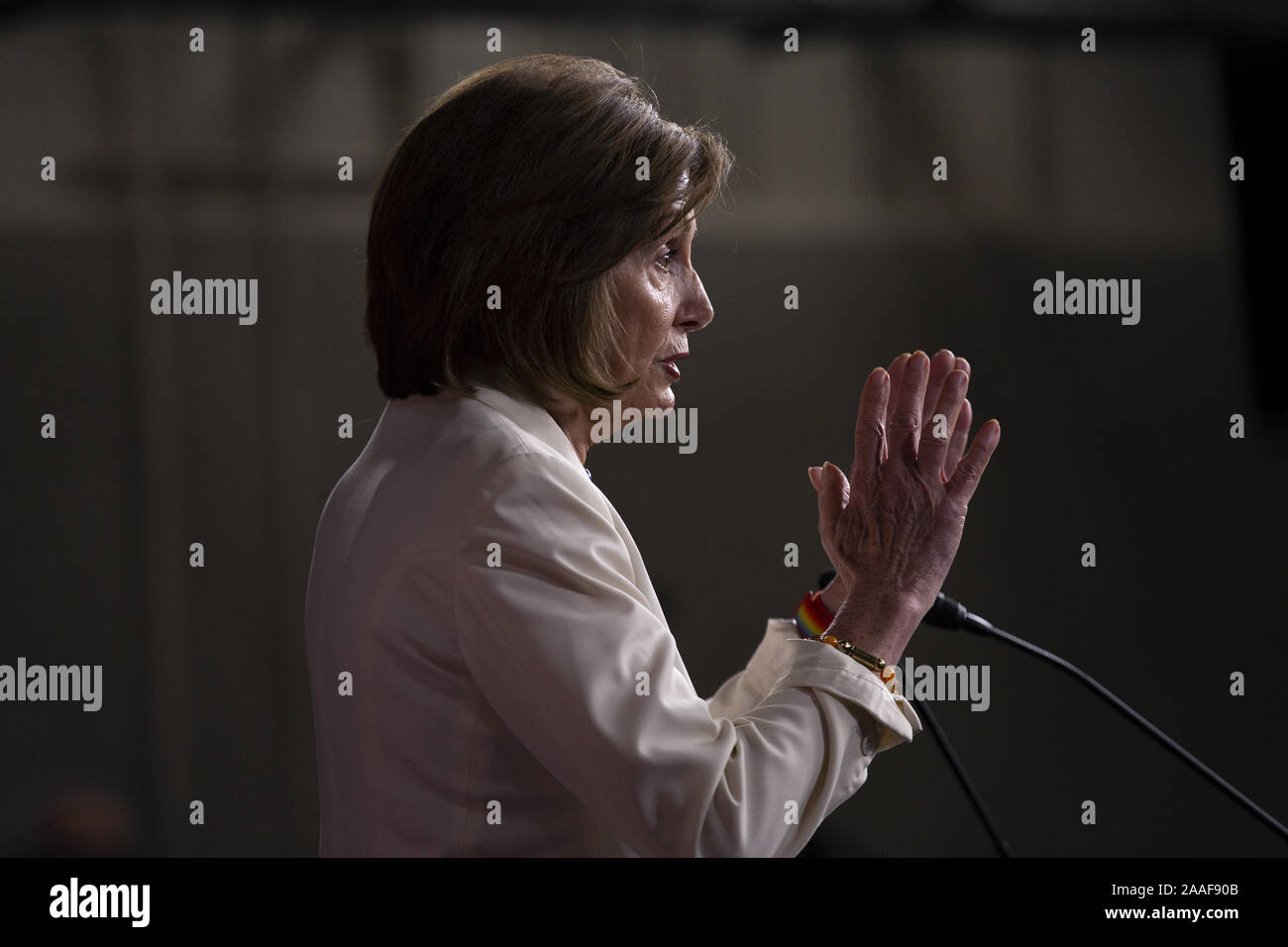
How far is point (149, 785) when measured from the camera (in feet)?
8.18

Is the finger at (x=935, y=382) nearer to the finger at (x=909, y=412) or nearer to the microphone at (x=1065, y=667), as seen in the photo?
the finger at (x=909, y=412)

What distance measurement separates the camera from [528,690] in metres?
0.84

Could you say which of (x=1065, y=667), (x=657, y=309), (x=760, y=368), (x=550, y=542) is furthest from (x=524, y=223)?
(x=760, y=368)

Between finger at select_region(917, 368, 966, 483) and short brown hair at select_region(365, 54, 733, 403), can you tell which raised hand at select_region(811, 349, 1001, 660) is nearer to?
finger at select_region(917, 368, 966, 483)

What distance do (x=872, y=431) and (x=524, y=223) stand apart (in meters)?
0.35

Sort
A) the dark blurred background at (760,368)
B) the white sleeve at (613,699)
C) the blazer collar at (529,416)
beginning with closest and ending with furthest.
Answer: the white sleeve at (613,699)
the blazer collar at (529,416)
the dark blurred background at (760,368)

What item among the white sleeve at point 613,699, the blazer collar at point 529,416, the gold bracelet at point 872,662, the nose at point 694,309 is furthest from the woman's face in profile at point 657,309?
the gold bracelet at point 872,662

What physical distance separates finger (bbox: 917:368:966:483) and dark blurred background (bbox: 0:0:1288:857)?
5.14 feet

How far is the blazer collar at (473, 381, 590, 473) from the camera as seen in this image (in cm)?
95

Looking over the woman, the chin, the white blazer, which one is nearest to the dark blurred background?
the chin

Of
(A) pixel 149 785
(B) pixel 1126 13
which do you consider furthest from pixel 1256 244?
(A) pixel 149 785

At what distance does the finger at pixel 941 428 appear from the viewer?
101cm

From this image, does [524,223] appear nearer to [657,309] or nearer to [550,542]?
[657,309]

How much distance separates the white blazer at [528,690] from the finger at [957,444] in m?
0.22
